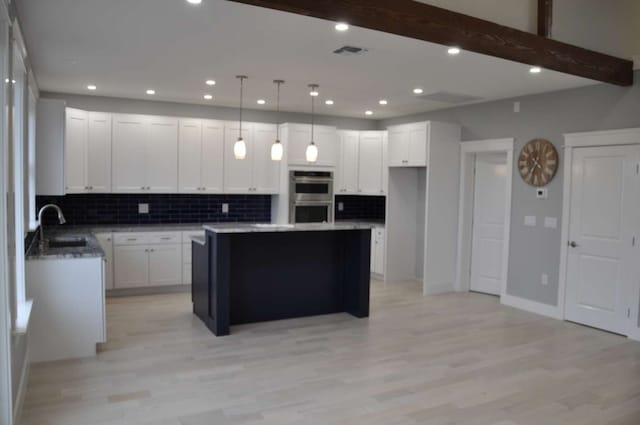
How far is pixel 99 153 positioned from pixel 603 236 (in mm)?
6193

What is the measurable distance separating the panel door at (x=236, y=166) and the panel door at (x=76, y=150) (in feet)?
6.12

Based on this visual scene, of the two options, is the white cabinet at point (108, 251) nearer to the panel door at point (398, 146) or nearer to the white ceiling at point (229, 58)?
the white ceiling at point (229, 58)

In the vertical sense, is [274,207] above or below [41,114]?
below

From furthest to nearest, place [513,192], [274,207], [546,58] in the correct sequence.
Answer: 1. [274,207]
2. [513,192]
3. [546,58]

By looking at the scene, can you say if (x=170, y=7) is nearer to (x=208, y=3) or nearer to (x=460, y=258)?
(x=208, y=3)

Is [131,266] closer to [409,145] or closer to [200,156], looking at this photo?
[200,156]

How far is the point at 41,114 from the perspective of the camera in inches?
191

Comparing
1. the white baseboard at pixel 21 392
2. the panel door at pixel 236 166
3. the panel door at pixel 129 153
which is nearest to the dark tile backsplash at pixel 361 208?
A: the panel door at pixel 236 166

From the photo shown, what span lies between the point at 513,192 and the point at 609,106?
4.97 feet

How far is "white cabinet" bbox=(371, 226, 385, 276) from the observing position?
307 inches

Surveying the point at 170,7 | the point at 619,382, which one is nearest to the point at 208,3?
the point at 170,7

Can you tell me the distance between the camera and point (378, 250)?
789 cm

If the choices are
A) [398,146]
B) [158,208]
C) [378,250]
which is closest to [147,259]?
[158,208]

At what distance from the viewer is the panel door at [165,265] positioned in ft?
21.4
